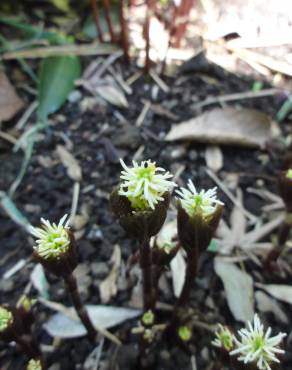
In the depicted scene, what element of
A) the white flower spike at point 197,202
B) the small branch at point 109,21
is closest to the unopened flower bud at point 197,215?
the white flower spike at point 197,202

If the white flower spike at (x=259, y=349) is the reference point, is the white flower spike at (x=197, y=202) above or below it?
above

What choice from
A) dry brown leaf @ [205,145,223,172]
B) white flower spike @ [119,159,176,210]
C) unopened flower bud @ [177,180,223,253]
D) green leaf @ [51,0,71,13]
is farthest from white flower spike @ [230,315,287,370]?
green leaf @ [51,0,71,13]

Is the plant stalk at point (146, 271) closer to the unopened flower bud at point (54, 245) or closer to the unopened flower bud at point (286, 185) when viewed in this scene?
the unopened flower bud at point (54, 245)

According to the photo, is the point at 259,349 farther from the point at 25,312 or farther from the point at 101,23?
the point at 101,23

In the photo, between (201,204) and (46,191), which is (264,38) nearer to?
(201,204)

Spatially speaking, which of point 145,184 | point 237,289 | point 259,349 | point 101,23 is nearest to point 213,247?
point 237,289
